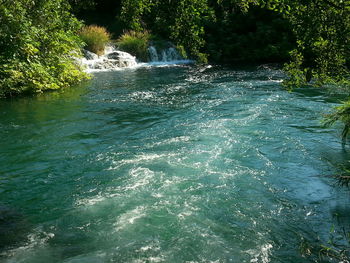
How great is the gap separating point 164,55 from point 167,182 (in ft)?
64.0

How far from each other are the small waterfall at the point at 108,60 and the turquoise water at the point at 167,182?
373 inches

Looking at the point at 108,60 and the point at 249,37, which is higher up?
the point at 249,37

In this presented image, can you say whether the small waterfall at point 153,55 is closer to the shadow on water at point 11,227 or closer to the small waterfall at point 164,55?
the small waterfall at point 164,55

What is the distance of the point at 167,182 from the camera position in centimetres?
643

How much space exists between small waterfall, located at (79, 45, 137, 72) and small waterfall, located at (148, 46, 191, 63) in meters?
1.40

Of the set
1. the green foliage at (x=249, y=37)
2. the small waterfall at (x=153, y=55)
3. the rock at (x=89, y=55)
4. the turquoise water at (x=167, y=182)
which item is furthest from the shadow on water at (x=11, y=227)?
the green foliage at (x=249, y=37)

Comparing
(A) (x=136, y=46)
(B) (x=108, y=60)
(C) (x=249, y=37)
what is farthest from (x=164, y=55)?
(C) (x=249, y=37)

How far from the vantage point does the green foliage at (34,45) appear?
40.8 ft

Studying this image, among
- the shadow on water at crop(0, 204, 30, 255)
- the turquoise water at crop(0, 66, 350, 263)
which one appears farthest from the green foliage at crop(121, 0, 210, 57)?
the shadow on water at crop(0, 204, 30, 255)

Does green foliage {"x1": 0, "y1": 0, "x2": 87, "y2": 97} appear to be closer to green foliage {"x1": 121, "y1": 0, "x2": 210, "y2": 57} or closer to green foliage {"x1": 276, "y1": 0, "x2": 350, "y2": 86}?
green foliage {"x1": 121, "y1": 0, "x2": 210, "y2": 57}

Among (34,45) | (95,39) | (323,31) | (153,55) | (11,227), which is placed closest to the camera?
(11,227)

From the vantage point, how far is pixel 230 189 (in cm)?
615

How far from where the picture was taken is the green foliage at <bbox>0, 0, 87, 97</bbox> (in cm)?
Result: 1245

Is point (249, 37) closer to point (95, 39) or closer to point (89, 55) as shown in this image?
point (95, 39)
